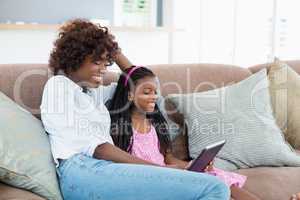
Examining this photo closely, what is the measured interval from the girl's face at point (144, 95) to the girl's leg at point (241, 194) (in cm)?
46

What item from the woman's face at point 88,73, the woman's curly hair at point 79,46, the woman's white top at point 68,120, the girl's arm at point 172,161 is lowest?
the girl's arm at point 172,161

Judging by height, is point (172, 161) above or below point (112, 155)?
below

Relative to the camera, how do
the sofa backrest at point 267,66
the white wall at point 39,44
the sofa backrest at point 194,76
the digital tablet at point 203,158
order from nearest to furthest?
the digital tablet at point 203,158 < the sofa backrest at point 194,76 < the sofa backrest at point 267,66 < the white wall at point 39,44

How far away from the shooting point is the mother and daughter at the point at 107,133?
4.45 ft

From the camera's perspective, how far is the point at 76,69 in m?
1.70

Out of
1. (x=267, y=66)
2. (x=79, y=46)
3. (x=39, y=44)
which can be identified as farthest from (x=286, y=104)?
(x=39, y=44)

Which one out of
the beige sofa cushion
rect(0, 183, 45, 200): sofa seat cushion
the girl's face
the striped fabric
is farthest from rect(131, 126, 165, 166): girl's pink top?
the beige sofa cushion

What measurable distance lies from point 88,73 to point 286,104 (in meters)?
1.07

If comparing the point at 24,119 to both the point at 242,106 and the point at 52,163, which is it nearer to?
the point at 52,163

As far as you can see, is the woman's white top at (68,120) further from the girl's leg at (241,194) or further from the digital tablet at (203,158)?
the girl's leg at (241,194)

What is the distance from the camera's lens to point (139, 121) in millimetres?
1852

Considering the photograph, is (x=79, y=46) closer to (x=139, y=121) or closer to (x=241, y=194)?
(x=139, y=121)

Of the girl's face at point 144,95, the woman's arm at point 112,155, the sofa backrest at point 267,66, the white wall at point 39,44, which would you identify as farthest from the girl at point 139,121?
the white wall at point 39,44

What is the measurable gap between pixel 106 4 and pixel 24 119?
6.82 feet
